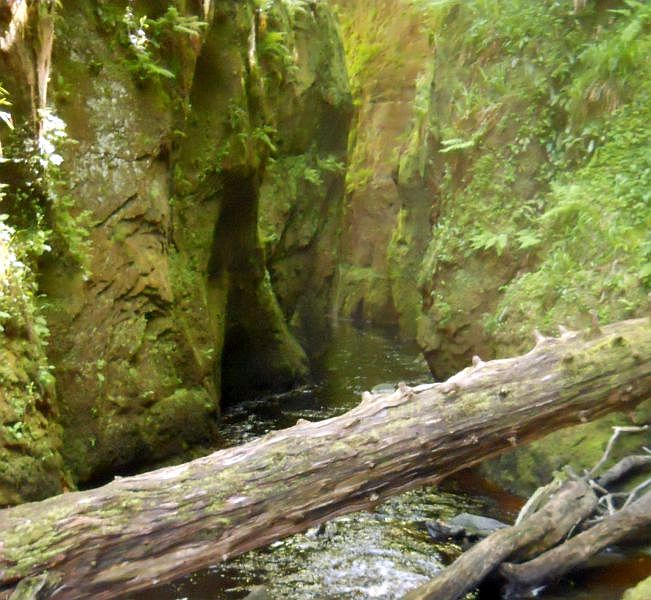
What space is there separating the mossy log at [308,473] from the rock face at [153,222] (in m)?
1.40

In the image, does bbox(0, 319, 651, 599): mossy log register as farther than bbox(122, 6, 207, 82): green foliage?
No

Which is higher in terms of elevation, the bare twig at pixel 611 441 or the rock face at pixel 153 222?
the rock face at pixel 153 222

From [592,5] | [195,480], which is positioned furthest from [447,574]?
[592,5]

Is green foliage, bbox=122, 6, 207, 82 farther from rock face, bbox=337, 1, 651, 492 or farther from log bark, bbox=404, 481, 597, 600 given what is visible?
log bark, bbox=404, 481, 597, 600

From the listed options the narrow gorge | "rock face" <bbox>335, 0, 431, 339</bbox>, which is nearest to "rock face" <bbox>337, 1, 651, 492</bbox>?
the narrow gorge

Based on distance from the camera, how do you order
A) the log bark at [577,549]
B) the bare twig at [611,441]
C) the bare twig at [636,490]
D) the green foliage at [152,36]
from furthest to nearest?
1. the green foliage at [152,36]
2. the bare twig at [611,441]
3. the bare twig at [636,490]
4. the log bark at [577,549]

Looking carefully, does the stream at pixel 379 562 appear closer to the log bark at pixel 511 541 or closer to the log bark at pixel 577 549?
the log bark at pixel 577 549

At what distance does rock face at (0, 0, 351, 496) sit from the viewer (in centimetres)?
725

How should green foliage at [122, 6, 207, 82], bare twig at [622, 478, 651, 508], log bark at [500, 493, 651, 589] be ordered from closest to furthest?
log bark at [500, 493, 651, 589] → bare twig at [622, 478, 651, 508] → green foliage at [122, 6, 207, 82]

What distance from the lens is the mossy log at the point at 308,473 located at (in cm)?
430

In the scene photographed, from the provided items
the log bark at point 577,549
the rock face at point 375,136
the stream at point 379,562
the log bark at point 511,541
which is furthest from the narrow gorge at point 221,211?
the rock face at point 375,136

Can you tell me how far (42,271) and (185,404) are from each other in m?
2.53

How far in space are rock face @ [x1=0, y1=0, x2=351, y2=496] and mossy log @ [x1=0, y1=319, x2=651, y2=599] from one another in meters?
1.40

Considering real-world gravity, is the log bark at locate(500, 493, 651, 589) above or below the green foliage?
below
